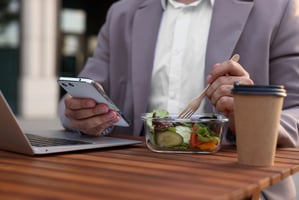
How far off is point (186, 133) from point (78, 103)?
14.1 inches

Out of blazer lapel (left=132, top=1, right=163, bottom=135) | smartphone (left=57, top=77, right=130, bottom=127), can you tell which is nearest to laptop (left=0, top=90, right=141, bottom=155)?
smartphone (left=57, top=77, right=130, bottom=127)

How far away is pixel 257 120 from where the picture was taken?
117cm

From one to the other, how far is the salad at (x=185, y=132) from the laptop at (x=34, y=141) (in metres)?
0.15

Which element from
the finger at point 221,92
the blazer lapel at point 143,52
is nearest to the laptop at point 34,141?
the finger at point 221,92

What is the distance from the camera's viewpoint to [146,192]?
3.03ft

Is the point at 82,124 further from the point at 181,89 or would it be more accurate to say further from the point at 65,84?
the point at 181,89

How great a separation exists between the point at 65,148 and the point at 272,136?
1.61ft

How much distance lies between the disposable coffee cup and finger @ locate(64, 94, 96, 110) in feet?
1.61

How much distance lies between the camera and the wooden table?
92 centimetres

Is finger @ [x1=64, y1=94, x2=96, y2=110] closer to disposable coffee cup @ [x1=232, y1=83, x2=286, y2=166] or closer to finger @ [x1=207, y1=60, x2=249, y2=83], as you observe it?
finger @ [x1=207, y1=60, x2=249, y2=83]

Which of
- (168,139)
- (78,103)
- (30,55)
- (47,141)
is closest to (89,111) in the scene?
(78,103)

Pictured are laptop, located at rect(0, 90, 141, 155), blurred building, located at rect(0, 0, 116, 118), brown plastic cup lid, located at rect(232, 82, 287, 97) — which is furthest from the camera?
blurred building, located at rect(0, 0, 116, 118)

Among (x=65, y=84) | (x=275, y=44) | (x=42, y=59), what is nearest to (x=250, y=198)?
(x=65, y=84)

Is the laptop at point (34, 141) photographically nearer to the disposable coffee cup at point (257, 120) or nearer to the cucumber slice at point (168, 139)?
the cucumber slice at point (168, 139)
